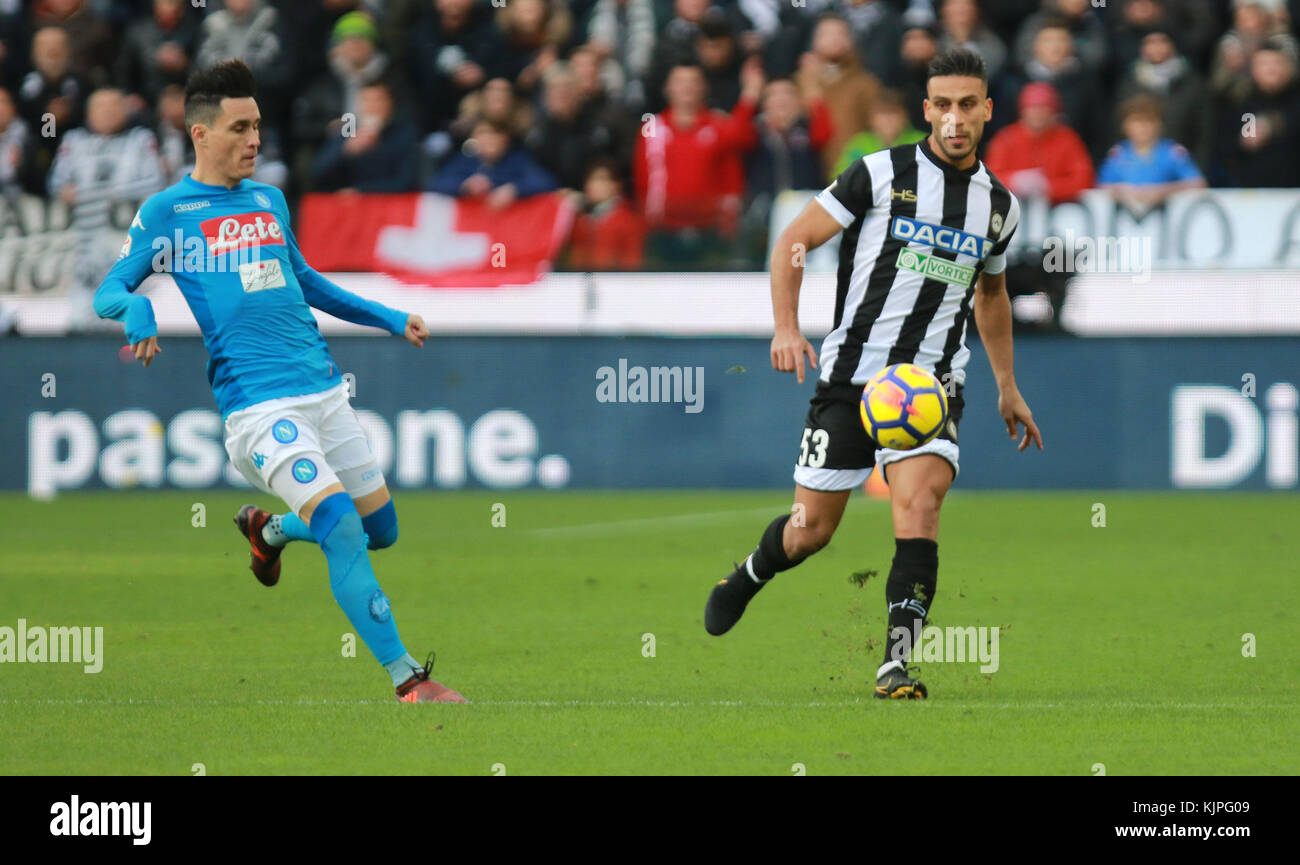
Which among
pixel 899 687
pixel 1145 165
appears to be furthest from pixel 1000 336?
pixel 1145 165

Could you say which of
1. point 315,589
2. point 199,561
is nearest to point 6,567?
A: point 199,561

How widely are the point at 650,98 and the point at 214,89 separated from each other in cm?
996

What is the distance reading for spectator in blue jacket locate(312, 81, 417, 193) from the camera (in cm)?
1588

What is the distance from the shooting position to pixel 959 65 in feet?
20.4

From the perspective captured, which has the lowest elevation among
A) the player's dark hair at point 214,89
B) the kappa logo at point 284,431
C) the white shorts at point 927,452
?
the white shorts at point 927,452

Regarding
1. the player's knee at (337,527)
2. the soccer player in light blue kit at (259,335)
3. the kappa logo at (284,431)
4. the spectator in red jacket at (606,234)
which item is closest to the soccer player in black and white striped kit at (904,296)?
the soccer player in light blue kit at (259,335)

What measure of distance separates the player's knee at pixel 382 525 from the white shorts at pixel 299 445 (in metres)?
0.14

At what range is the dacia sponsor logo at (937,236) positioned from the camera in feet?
21.1

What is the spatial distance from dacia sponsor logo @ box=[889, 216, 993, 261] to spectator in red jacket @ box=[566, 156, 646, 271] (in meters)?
9.08

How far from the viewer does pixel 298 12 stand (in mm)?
16984

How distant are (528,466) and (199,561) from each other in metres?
4.24

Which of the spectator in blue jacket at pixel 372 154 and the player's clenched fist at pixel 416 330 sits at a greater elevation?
the spectator in blue jacket at pixel 372 154

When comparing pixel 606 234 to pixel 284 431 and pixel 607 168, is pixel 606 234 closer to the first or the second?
pixel 607 168

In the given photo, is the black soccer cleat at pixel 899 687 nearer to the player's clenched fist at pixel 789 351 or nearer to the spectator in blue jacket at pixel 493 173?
the player's clenched fist at pixel 789 351
